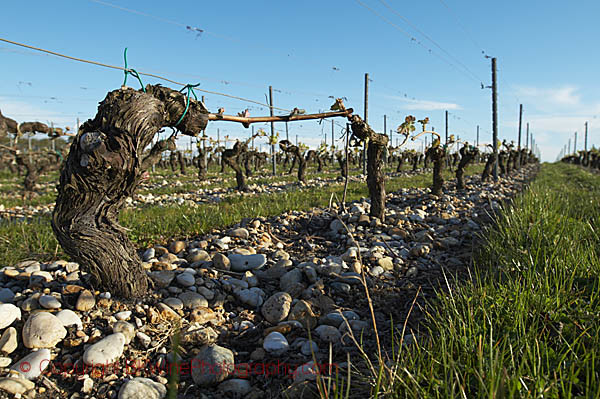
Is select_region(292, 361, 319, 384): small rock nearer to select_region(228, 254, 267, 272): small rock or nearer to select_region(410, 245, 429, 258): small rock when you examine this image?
select_region(228, 254, 267, 272): small rock

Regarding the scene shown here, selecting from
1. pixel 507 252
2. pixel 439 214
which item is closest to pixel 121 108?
pixel 507 252

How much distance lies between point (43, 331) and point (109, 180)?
105cm

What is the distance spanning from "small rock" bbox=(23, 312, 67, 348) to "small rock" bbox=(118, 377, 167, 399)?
2.18 feet

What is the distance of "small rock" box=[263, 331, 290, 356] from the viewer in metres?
2.59

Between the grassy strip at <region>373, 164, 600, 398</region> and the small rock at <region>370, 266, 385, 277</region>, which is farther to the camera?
the small rock at <region>370, 266, 385, 277</region>

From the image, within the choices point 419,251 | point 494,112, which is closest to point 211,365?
point 419,251

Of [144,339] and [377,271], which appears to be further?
[377,271]

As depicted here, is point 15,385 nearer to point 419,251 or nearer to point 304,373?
point 304,373

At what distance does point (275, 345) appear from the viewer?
261 centimetres

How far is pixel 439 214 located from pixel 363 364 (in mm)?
5313

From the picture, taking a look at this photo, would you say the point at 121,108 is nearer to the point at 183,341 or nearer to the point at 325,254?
the point at 183,341

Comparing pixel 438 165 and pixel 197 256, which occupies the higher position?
pixel 438 165

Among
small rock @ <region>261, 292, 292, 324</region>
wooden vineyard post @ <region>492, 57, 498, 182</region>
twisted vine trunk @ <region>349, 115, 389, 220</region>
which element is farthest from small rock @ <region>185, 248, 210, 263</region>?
wooden vineyard post @ <region>492, 57, 498, 182</region>

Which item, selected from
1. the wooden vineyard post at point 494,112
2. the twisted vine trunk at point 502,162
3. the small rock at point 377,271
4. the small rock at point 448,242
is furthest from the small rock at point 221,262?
the twisted vine trunk at point 502,162
